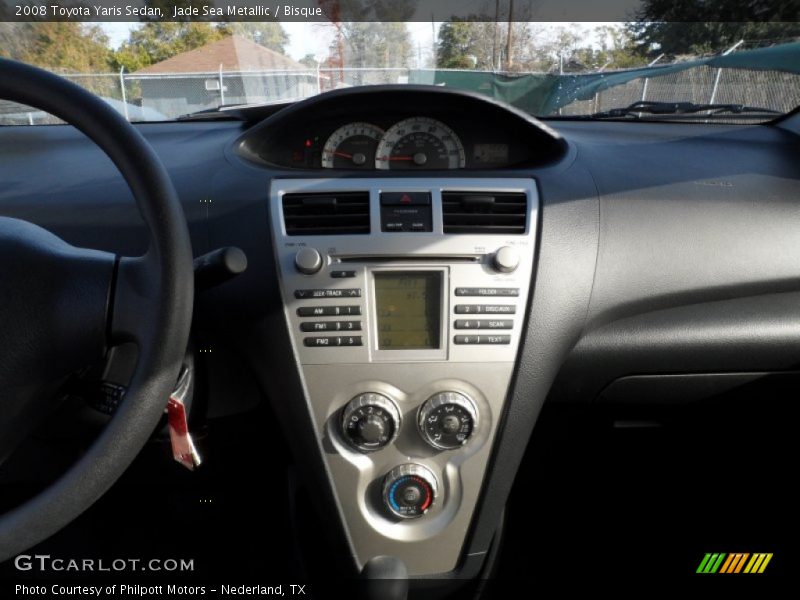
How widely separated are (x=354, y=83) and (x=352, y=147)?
19 cm

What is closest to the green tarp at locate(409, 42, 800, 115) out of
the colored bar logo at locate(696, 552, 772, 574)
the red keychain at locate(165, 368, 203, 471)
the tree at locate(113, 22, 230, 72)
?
the tree at locate(113, 22, 230, 72)

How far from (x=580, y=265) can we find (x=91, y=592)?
1826 mm

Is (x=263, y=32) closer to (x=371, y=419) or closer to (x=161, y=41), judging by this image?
(x=161, y=41)

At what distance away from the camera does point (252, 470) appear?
7.13 feet

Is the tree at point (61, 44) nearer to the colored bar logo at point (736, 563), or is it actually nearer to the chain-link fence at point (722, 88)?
the chain-link fence at point (722, 88)

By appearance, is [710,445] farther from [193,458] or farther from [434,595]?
[193,458]

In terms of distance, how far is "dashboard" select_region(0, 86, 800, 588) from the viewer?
1.59m

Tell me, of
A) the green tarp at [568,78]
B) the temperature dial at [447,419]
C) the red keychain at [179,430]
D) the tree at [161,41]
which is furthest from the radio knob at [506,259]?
the tree at [161,41]

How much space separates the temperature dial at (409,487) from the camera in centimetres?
164

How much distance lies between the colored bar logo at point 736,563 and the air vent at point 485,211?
138 centimetres

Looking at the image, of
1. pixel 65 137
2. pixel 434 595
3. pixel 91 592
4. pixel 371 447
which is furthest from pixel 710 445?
pixel 65 137

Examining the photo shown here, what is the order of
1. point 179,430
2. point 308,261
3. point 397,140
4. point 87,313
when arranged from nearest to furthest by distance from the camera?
point 87,313, point 179,430, point 308,261, point 397,140

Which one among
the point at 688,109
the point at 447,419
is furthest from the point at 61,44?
the point at 688,109

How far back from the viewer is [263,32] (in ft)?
6.64
